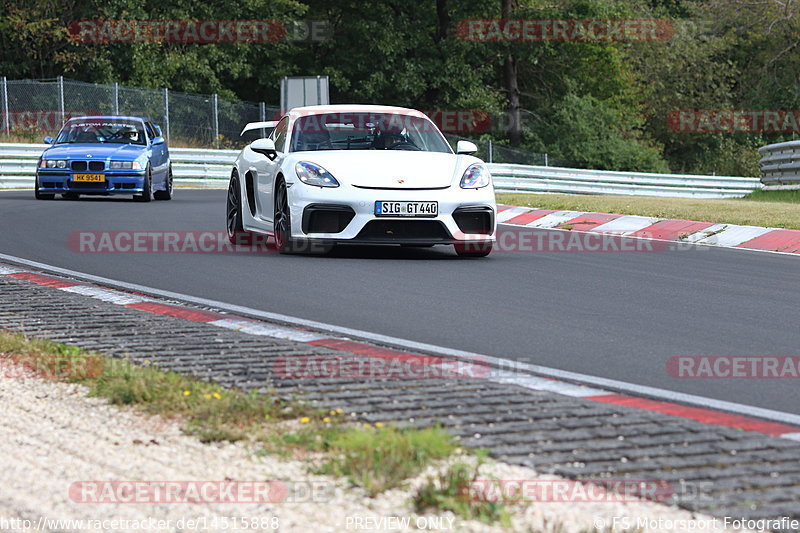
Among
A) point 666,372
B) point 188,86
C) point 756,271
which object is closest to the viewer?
point 666,372

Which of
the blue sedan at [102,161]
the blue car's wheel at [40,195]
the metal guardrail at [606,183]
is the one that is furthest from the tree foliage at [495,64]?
the blue sedan at [102,161]

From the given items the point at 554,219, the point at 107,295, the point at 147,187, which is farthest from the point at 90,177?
the point at 107,295

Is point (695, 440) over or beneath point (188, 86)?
beneath

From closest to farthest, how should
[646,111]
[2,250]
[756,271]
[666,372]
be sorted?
[666,372], [756,271], [2,250], [646,111]

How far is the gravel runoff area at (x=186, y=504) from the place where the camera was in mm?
3781

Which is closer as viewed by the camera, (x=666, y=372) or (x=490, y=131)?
(x=666, y=372)

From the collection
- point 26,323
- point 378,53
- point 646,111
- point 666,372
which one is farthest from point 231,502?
point 646,111

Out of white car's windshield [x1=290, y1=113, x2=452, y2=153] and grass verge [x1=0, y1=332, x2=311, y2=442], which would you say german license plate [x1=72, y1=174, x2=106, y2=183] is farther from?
grass verge [x1=0, y1=332, x2=311, y2=442]

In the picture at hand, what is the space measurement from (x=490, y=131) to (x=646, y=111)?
13.0 m

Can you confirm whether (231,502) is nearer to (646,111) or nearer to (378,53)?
(378,53)

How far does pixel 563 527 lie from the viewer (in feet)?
12.1

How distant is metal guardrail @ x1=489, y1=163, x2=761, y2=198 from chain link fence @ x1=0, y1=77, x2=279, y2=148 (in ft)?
24.5

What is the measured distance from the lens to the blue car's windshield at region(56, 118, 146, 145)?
21797 millimetres

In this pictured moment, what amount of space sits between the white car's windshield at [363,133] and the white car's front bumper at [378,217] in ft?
2.96
